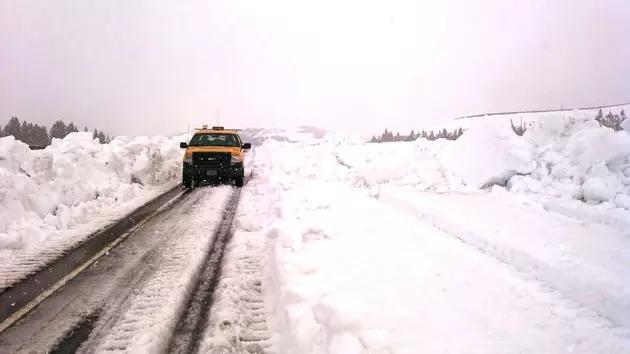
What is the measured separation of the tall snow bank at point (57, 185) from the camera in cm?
692

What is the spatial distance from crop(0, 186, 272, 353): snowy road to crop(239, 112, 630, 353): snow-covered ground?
89cm

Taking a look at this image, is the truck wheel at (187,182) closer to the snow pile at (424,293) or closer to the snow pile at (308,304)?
the snow pile at (308,304)

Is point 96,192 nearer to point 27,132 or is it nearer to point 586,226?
point 586,226

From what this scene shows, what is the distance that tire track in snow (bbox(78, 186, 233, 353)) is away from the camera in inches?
127

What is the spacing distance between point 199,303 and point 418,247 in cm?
311

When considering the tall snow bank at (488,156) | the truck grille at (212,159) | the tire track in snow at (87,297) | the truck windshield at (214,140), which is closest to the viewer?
the tire track in snow at (87,297)

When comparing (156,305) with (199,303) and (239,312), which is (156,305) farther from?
(239,312)

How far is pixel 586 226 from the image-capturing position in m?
6.26

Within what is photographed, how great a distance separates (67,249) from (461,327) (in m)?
5.89

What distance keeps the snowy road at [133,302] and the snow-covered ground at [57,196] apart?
Result: 1.10 m

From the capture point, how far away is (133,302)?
403cm

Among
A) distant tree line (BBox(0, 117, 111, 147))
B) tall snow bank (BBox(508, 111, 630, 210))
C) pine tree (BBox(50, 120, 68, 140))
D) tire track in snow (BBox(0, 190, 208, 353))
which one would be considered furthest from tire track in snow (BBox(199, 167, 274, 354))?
pine tree (BBox(50, 120, 68, 140))

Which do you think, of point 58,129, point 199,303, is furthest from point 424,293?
→ point 58,129

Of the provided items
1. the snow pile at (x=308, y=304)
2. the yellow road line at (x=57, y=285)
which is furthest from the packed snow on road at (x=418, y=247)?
the yellow road line at (x=57, y=285)
